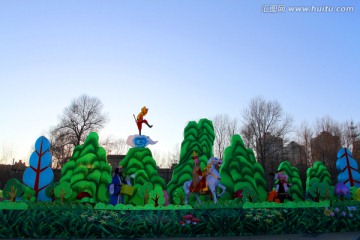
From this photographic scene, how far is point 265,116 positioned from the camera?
33250mm

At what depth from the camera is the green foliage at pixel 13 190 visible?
11.4 m

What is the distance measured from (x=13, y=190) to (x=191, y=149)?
7837mm

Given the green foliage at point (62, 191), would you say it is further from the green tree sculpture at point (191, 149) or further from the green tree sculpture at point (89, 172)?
the green tree sculpture at point (191, 149)

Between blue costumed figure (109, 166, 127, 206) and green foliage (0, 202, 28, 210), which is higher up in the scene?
blue costumed figure (109, 166, 127, 206)

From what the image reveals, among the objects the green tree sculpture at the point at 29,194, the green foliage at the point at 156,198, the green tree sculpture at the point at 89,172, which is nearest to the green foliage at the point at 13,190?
the green tree sculpture at the point at 29,194

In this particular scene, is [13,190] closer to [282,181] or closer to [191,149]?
[191,149]

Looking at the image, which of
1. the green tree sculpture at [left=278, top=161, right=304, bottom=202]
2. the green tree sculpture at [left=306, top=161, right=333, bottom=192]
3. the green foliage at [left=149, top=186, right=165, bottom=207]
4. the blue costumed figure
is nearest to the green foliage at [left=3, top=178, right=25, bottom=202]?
the blue costumed figure

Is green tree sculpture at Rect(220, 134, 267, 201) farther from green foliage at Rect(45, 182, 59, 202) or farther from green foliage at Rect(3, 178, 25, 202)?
green foliage at Rect(3, 178, 25, 202)

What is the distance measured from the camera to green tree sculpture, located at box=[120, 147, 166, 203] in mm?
14845

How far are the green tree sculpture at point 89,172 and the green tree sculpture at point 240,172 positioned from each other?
5179mm

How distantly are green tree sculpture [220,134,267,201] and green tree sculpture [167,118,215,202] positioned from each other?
1.27 meters

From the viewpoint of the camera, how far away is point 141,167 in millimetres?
15164

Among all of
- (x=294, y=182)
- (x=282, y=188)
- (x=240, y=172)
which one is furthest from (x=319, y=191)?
(x=240, y=172)

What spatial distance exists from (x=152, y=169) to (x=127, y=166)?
3.76 ft
